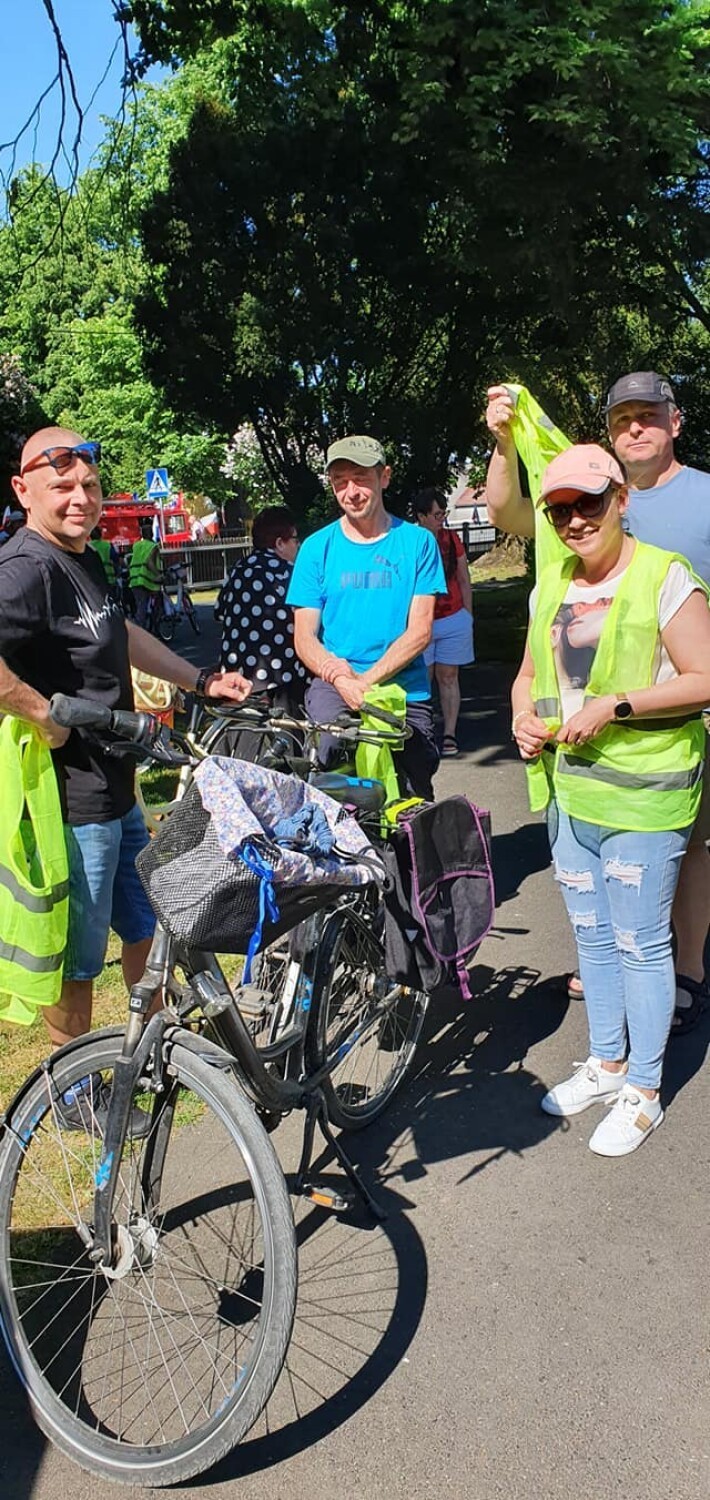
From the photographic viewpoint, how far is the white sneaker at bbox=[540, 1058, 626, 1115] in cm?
371

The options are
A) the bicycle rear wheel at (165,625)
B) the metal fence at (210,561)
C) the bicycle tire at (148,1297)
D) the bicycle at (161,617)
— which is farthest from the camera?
the metal fence at (210,561)

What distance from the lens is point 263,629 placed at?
5828 millimetres

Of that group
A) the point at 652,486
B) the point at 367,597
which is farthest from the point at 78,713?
the point at 652,486

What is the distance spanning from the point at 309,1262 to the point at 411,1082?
0.99 m

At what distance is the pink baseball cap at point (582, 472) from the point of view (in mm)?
3109

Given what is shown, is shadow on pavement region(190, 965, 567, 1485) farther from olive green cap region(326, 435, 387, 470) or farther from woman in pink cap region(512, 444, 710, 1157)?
olive green cap region(326, 435, 387, 470)

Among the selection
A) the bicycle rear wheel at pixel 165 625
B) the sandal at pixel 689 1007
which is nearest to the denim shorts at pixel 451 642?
the sandal at pixel 689 1007

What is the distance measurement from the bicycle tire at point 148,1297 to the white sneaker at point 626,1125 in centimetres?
107

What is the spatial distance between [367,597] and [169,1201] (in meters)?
2.08

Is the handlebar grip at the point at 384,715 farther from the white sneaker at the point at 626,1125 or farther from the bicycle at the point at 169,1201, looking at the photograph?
the white sneaker at the point at 626,1125

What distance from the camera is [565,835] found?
3531 mm

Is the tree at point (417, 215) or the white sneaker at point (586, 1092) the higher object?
the tree at point (417, 215)

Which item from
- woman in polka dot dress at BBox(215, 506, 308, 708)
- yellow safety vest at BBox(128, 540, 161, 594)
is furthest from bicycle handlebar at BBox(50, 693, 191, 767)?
yellow safety vest at BBox(128, 540, 161, 594)

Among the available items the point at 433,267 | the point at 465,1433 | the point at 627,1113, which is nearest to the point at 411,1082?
the point at 627,1113
